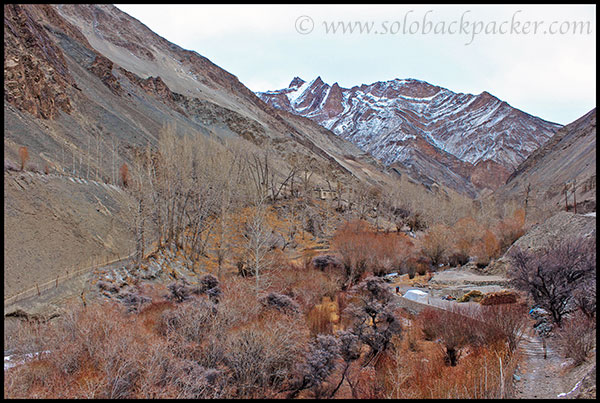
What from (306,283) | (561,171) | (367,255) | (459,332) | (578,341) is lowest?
(306,283)

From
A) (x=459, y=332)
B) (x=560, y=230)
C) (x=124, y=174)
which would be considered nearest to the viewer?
(x=459, y=332)

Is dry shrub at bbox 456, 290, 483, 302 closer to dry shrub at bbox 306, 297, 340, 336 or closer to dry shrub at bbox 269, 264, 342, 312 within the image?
dry shrub at bbox 306, 297, 340, 336

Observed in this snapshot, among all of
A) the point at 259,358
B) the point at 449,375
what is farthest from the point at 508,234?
the point at 259,358

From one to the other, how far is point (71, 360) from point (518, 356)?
39.8ft

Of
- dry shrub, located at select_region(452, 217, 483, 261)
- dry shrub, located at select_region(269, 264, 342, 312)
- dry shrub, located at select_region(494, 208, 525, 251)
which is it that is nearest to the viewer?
dry shrub, located at select_region(269, 264, 342, 312)

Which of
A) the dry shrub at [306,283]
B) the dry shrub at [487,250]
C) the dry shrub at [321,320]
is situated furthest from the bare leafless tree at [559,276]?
the dry shrub at [487,250]

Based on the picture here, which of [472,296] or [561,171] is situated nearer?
[472,296]

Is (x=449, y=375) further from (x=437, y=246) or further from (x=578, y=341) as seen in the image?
(x=437, y=246)

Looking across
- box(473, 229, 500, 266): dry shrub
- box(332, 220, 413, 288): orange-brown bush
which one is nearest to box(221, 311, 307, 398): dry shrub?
box(332, 220, 413, 288): orange-brown bush

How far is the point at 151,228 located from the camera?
2745 centimetres

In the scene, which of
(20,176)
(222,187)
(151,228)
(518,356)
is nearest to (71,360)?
(518,356)

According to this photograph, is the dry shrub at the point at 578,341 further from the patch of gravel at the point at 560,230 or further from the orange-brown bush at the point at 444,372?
the patch of gravel at the point at 560,230

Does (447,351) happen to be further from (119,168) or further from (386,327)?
(119,168)

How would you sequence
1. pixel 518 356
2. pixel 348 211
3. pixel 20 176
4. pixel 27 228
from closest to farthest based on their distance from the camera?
pixel 518 356
pixel 27 228
pixel 20 176
pixel 348 211
